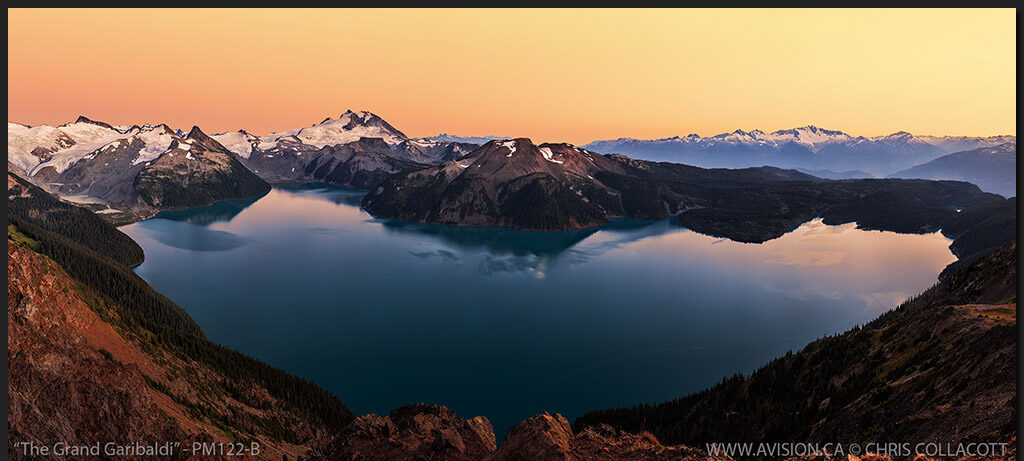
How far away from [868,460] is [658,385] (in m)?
56.8

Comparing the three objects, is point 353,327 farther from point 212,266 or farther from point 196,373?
point 212,266

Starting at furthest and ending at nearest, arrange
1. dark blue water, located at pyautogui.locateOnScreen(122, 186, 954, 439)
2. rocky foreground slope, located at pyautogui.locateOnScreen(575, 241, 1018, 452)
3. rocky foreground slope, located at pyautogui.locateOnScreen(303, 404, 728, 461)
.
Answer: dark blue water, located at pyautogui.locateOnScreen(122, 186, 954, 439), rocky foreground slope, located at pyautogui.locateOnScreen(575, 241, 1018, 452), rocky foreground slope, located at pyautogui.locateOnScreen(303, 404, 728, 461)

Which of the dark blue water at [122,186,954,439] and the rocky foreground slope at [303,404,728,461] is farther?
the dark blue water at [122,186,954,439]

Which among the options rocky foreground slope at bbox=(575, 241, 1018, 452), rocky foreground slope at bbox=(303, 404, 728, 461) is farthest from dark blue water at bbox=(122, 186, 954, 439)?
rocky foreground slope at bbox=(303, 404, 728, 461)

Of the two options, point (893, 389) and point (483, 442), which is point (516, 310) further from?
point (483, 442)

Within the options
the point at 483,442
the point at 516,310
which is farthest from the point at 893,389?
the point at 516,310

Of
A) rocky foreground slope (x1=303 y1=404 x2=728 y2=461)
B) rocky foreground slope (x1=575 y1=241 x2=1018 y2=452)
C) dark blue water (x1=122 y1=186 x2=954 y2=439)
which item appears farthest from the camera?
dark blue water (x1=122 y1=186 x2=954 y2=439)

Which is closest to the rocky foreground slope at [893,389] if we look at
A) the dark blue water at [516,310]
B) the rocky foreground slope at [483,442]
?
the rocky foreground slope at [483,442]

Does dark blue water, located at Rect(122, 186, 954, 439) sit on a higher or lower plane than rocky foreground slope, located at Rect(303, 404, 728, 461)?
lower

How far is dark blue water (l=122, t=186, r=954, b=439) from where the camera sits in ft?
228

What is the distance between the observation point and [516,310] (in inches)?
4038

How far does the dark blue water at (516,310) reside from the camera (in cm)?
6950

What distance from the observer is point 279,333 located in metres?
84.2

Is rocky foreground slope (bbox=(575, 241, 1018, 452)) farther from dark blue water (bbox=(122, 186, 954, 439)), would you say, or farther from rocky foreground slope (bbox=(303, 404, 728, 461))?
dark blue water (bbox=(122, 186, 954, 439))
